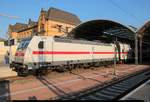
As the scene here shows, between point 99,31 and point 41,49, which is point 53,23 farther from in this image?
point 41,49

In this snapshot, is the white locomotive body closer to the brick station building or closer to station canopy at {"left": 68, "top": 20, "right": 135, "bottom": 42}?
station canopy at {"left": 68, "top": 20, "right": 135, "bottom": 42}

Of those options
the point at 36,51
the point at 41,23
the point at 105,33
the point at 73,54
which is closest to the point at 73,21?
Answer: the point at 41,23

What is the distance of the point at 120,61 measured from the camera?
41.0 m

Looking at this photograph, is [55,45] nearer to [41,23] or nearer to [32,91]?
[32,91]

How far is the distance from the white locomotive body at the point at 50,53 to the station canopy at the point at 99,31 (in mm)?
17278

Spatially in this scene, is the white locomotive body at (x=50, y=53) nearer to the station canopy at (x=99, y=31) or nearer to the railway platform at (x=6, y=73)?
the railway platform at (x=6, y=73)

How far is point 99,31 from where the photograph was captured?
2121 inches

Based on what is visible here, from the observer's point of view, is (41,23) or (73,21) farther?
(73,21)

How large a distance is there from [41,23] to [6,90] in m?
49.2

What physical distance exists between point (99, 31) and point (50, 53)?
3213cm

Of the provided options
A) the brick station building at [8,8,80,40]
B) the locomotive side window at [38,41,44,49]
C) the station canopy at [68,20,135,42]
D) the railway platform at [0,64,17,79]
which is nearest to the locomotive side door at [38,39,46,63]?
the locomotive side window at [38,41,44,49]

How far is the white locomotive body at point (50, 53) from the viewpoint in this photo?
69.8ft

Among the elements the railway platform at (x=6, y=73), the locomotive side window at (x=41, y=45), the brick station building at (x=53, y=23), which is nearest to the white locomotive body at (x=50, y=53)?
the locomotive side window at (x=41, y=45)

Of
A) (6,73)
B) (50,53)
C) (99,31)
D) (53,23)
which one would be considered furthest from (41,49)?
(53,23)
